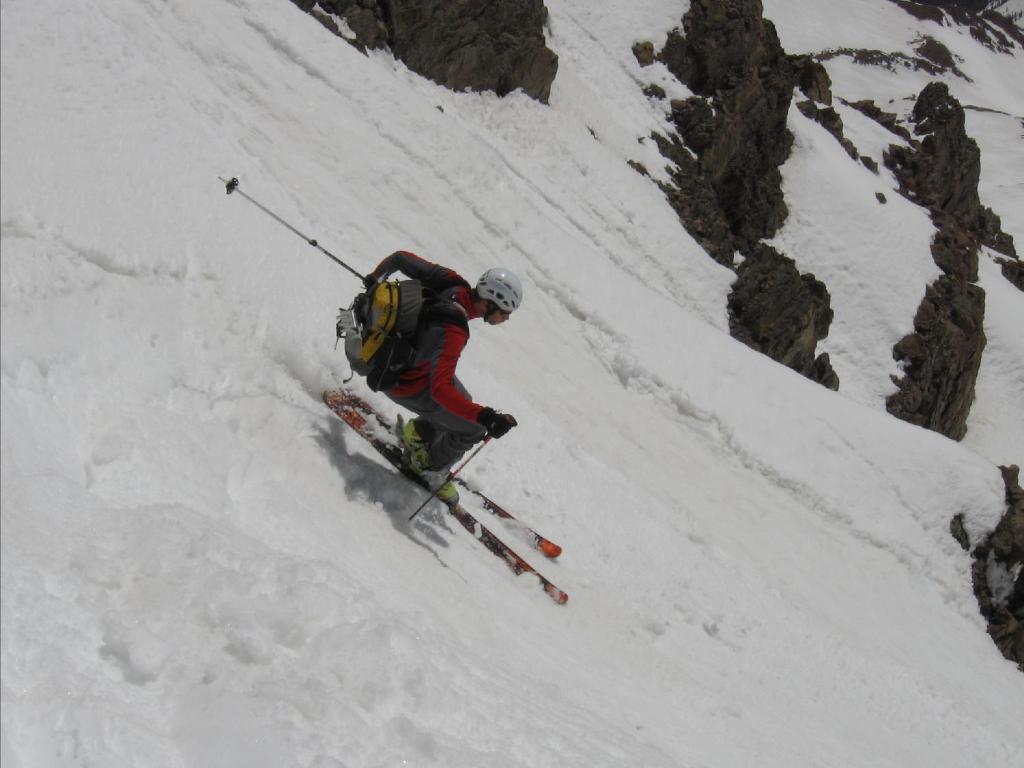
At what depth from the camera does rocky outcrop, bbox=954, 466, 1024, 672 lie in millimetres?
14133

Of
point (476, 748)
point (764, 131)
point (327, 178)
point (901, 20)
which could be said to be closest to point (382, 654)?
point (476, 748)

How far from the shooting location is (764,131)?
30.9 m

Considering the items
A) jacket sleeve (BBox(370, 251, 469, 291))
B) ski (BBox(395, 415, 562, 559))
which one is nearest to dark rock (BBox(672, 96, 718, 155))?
ski (BBox(395, 415, 562, 559))

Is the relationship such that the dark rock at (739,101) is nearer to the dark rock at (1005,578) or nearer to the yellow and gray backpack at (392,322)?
the dark rock at (1005,578)

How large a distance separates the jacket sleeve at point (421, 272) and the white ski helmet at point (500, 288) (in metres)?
0.24

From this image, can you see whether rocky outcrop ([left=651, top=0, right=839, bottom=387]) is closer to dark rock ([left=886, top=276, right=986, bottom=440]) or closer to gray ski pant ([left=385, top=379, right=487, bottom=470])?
dark rock ([left=886, top=276, right=986, bottom=440])

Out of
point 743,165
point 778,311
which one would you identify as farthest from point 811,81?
point 778,311

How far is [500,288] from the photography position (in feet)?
21.8

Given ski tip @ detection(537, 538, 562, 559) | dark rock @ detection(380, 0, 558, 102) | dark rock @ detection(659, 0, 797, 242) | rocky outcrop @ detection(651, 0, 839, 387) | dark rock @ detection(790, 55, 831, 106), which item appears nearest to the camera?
ski tip @ detection(537, 538, 562, 559)

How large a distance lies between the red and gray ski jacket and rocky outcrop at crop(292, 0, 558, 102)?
15.2 meters

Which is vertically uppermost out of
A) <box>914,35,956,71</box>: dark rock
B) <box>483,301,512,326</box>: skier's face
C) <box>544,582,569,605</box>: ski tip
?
<box>914,35,956,71</box>: dark rock

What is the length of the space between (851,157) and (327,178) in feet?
99.4

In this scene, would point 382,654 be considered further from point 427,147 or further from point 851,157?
point 851,157

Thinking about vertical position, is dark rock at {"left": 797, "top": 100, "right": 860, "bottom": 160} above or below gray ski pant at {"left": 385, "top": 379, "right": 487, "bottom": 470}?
above
